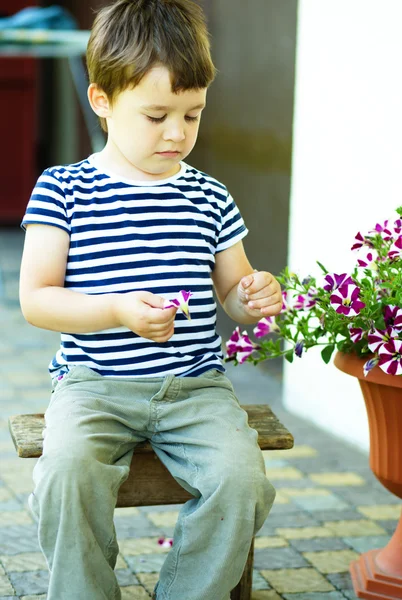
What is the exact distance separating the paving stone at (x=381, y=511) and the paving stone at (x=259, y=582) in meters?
0.54

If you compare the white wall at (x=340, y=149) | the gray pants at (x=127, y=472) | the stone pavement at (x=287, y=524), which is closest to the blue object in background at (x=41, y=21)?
the white wall at (x=340, y=149)

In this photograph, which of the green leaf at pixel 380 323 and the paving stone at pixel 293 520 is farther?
the paving stone at pixel 293 520

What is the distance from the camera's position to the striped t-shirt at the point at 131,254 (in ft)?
6.79

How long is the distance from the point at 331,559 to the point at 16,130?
20.7 ft

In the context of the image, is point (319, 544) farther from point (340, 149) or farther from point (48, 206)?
point (340, 149)

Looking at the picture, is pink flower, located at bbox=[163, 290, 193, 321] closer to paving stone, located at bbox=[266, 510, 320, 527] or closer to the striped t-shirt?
the striped t-shirt

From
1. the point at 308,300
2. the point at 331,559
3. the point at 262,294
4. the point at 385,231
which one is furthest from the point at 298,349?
→ the point at 331,559

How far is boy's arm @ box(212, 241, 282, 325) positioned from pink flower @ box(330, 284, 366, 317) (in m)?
0.13

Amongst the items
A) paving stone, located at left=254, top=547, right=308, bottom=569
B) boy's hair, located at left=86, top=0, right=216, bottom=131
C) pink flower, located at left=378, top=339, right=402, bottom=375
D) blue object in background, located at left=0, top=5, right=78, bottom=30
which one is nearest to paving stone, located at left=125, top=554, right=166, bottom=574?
paving stone, located at left=254, top=547, right=308, bottom=569

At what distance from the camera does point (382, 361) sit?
6.98ft

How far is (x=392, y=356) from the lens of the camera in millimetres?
2094

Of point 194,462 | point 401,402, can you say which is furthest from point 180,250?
point 401,402

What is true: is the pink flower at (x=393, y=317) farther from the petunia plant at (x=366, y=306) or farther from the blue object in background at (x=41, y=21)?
the blue object in background at (x=41, y=21)

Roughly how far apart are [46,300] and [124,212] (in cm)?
25
